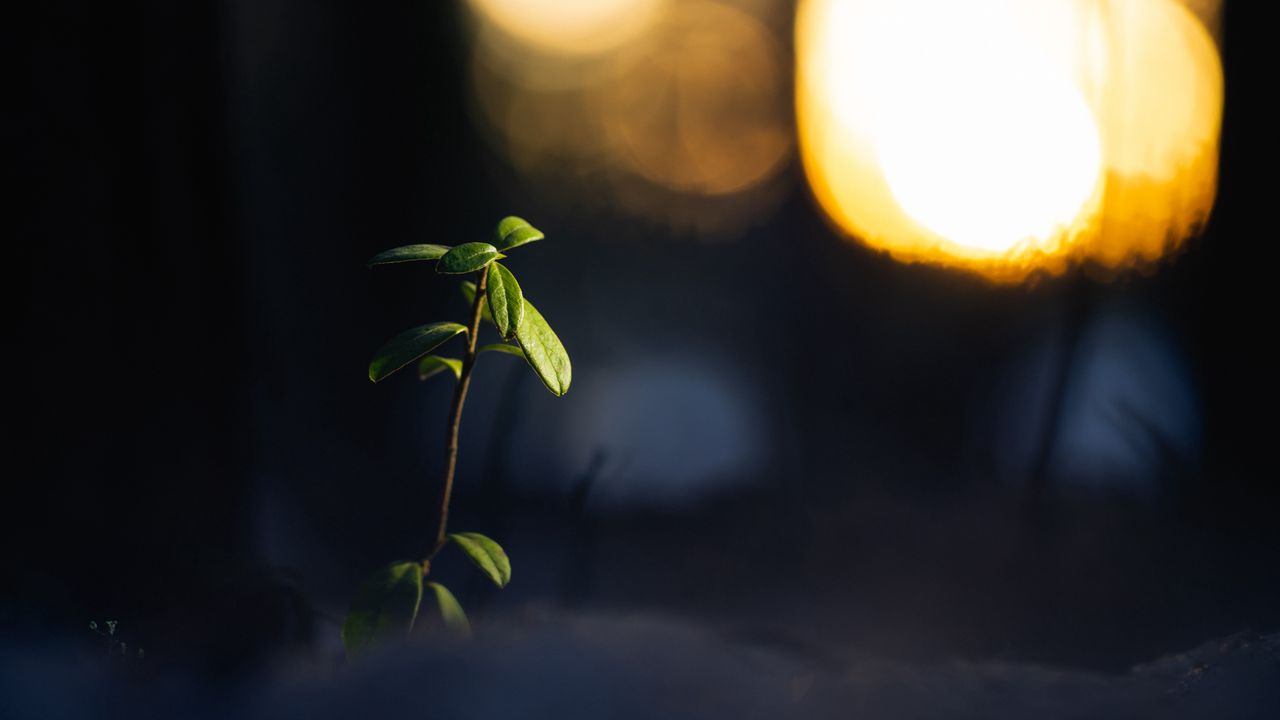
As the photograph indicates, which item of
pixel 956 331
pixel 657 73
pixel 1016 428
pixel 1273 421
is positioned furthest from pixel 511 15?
pixel 1273 421

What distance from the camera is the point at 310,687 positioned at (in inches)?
31.0

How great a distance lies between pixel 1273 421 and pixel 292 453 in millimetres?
1324

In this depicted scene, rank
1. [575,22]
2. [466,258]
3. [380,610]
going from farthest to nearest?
[575,22], [380,610], [466,258]

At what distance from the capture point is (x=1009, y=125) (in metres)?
0.97

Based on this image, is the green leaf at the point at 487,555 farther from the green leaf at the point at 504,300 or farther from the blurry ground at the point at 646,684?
the green leaf at the point at 504,300

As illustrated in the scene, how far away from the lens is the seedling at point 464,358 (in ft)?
2.11

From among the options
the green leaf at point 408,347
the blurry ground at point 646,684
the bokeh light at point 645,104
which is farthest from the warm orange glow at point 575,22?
the blurry ground at point 646,684

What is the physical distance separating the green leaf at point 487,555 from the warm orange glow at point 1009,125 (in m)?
0.61

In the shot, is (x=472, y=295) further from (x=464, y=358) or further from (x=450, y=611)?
(x=450, y=611)

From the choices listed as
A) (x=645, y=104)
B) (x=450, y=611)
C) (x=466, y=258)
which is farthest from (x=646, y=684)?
(x=645, y=104)

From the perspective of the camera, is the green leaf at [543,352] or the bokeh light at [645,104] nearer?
the green leaf at [543,352]

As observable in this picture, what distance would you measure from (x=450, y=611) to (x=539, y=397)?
0.94 feet

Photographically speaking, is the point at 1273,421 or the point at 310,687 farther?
the point at 1273,421

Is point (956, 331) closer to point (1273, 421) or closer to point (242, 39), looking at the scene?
point (1273, 421)
